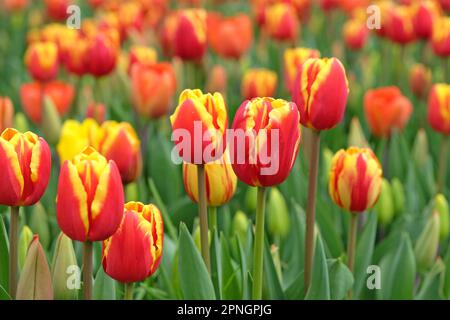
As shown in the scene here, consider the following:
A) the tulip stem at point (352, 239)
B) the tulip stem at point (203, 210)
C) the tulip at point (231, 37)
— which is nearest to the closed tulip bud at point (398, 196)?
the tulip stem at point (352, 239)

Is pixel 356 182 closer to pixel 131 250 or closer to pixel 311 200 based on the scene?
pixel 311 200

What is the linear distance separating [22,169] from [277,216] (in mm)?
917

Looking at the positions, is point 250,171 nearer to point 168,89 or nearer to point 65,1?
point 168,89

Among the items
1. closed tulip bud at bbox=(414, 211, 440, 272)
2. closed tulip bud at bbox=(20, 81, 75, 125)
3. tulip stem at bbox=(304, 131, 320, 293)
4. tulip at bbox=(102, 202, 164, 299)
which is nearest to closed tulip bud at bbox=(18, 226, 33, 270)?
tulip at bbox=(102, 202, 164, 299)

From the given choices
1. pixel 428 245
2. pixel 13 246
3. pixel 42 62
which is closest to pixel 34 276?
pixel 13 246

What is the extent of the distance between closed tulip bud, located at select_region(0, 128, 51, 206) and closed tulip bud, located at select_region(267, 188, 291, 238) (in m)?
0.87

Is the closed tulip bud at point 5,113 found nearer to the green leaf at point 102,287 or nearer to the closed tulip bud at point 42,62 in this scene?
the closed tulip bud at point 42,62

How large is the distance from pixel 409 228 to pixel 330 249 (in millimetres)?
280

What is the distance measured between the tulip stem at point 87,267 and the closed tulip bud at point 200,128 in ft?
0.68

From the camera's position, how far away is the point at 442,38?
9.78ft

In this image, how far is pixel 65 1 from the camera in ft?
13.9

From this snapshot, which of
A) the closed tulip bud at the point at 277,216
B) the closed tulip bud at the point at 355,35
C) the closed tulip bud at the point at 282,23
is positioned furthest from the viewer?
the closed tulip bud at the point at 355,35

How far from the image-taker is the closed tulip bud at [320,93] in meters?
1.52

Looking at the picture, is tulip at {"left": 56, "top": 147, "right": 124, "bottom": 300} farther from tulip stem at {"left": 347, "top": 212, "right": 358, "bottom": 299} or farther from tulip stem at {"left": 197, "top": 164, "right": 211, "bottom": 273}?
tulip stem at {"left": 347, "top": 212, "right": 358, "bottom": 299}
